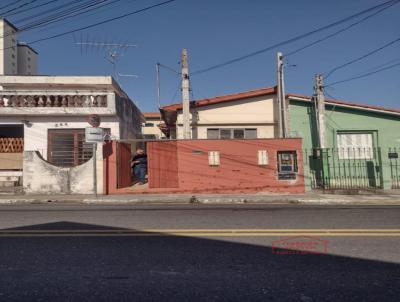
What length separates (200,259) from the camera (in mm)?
4270

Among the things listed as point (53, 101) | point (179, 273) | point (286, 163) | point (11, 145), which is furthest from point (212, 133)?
point (179, 273)

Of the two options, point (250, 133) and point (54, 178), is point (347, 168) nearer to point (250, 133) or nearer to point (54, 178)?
point (250, 133)

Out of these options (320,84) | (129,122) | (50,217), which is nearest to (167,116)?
(129,122)

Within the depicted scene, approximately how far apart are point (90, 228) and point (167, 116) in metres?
11.9

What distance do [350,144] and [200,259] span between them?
13.7 m

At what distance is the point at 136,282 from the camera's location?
349 centimetres

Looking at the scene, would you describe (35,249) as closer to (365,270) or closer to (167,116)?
(365,270)

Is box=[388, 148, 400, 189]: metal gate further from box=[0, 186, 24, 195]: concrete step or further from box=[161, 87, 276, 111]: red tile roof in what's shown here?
box=[0, 186, 24, 195]: concrete step

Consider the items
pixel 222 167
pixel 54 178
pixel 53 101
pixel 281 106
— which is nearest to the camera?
pixel 54 178

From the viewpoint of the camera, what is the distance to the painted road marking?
18.6ft

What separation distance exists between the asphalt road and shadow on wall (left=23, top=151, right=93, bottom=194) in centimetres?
613

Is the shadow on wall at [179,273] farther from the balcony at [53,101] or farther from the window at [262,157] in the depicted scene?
the balcony at [53,101]

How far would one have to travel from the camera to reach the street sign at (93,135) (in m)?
12.3

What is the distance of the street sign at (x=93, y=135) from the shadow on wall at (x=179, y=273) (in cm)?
732
